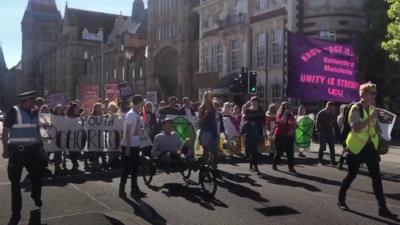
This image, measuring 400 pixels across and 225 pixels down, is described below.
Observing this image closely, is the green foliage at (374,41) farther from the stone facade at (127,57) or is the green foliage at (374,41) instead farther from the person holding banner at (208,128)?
the person holding banner at (208,128)

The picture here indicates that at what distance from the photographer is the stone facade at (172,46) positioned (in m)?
52.7

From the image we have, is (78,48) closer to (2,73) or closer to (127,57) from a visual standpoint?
(127,57)

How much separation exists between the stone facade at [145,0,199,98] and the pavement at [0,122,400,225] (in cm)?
3991

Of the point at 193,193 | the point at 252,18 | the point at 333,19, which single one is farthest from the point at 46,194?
the point at 252,18

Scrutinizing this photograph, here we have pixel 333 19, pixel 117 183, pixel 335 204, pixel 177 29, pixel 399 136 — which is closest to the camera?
pixel 335 204

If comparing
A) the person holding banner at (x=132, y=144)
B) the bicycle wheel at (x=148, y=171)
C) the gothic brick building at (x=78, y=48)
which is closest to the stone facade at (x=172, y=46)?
the gothic brick building at (x=78, y=48)

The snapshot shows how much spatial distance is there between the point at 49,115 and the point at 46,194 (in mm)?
4401

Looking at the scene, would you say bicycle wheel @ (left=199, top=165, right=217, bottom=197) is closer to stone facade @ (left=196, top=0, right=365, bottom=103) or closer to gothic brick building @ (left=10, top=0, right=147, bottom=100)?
stone facade @ (left=196, top=0, right=365, bottom=103)

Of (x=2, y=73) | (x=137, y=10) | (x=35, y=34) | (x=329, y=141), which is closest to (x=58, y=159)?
(x=329, y=141)

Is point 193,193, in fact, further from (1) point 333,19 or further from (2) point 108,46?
(2) point 108,46

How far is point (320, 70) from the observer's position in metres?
13.7

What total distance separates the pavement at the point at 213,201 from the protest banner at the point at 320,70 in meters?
2.10

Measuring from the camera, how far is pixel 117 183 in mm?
11273

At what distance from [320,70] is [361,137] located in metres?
6.06
